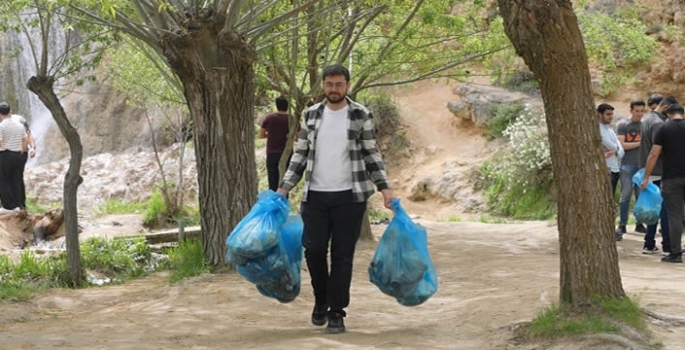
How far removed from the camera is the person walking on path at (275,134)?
10.4 m

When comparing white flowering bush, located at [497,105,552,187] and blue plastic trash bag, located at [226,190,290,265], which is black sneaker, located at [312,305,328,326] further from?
white flowering bush, located at [497,105,552,187]

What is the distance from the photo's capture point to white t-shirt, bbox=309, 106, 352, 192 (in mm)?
5215

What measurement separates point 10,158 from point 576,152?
988 cm

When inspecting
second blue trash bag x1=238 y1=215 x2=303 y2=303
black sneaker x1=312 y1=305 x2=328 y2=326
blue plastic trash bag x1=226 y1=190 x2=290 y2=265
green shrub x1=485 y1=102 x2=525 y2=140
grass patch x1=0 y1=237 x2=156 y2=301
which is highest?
green shrub x1=485 y1=102 x2=525 y2=140

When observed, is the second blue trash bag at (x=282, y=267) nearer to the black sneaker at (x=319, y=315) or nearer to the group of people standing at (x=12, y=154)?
the black sneaker at (x=319, y=315)

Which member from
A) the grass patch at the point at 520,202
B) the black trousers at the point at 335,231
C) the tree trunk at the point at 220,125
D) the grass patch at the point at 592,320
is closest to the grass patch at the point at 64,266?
the tree trunk at the point at 220,125

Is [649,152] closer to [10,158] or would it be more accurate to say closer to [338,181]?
[338,181]

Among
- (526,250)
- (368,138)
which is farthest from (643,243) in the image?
(368,138)

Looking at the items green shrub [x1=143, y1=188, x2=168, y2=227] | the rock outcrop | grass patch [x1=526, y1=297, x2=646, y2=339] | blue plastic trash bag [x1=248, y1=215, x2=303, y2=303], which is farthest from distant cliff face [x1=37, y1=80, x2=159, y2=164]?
grass patch [x1=526, y1=297, x2=646, y2=339]

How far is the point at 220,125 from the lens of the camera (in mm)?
7910

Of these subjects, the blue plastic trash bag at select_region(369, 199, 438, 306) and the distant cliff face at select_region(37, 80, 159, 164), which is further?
the distant cliff face at select_region(37, 80, 159, 164)

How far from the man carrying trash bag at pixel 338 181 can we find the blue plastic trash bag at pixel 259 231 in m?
0.13

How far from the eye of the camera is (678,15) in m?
17.5

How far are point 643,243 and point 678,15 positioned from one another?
926 cm
